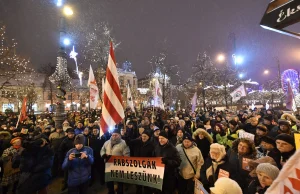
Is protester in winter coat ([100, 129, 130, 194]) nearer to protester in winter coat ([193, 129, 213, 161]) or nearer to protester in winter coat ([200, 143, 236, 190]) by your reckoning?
protester in winter coat ([193, 129, 213, 161])

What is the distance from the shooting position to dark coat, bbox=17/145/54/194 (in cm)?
429

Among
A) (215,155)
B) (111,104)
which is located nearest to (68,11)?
(111,104)

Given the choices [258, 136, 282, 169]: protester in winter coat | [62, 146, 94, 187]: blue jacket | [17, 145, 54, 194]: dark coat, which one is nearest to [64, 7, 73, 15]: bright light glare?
[17, 145, 54, 194]: dark coat

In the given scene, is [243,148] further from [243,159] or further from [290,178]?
[290,178]

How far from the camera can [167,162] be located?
456 centimetres

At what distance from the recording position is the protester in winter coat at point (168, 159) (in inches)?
181

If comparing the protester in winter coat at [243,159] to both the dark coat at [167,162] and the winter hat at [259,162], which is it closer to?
the winter hat at [259,162]

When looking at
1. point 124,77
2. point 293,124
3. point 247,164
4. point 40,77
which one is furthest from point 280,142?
point 124,77

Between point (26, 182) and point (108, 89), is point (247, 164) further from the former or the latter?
point (26, 182)

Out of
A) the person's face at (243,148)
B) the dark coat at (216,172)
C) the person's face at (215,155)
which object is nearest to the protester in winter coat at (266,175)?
the dark coat at (216,172)

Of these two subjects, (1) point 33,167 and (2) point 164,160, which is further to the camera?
(2) point 164,160

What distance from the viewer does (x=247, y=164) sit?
149 inches

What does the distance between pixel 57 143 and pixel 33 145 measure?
331 centimetres

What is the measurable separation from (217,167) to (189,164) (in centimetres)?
110
